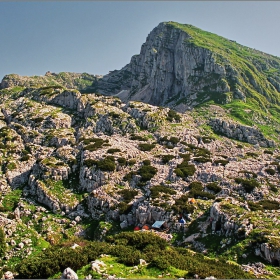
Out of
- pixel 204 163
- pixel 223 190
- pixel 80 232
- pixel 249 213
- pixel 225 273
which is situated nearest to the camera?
pixel 225 273

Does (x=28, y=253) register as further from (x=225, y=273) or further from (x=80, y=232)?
(x=225, y=273)

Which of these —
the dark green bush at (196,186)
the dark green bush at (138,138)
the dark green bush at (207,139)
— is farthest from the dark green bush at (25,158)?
the dark green bush at (207,139)

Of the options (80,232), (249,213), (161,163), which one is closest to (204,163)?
(161,163)

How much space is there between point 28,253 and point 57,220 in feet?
27.5

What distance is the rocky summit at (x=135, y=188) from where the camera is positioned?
19.6m

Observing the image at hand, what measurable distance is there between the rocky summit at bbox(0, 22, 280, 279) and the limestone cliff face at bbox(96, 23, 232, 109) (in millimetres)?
12595

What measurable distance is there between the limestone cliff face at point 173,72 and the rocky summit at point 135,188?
12595mm

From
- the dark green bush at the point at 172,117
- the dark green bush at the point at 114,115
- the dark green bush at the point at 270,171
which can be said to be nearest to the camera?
the dark green bush at the point at 270,171

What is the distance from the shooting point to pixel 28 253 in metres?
28.9

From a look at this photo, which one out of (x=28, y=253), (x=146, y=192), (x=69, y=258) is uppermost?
(x=146, y=192)

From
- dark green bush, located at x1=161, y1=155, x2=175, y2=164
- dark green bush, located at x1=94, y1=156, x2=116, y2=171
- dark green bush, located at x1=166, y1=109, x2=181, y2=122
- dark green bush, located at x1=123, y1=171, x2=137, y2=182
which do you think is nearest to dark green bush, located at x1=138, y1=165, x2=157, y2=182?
dark green bush, located at x1=123, y1=171, x2=137, y2=182

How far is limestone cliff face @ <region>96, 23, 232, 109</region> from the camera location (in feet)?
352

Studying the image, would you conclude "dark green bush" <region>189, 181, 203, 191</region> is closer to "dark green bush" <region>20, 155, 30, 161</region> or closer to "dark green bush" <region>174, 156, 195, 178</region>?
"dark green bush" <region>174, 156, 195, 178</region>

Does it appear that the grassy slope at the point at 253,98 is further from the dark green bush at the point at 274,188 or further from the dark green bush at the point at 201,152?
the dark green bush at the point at 274,188
